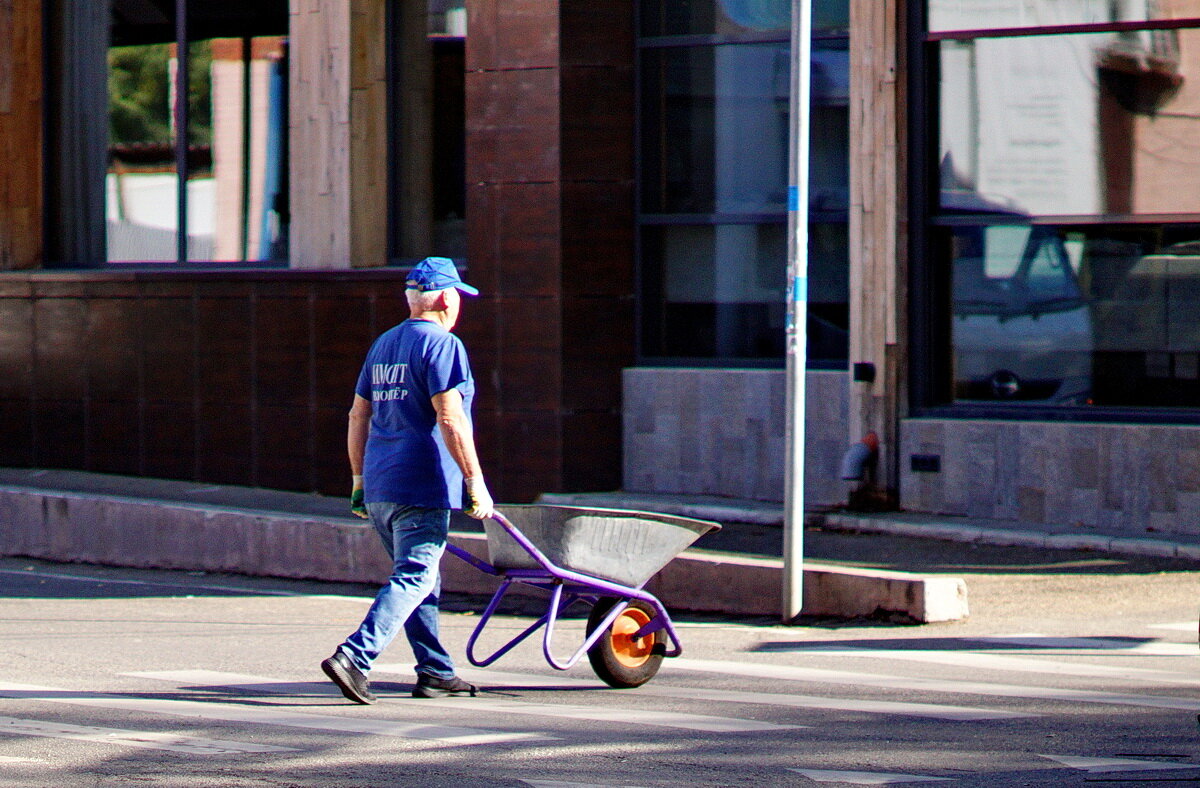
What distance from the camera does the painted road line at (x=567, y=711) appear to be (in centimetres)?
750

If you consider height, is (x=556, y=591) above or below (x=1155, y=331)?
below

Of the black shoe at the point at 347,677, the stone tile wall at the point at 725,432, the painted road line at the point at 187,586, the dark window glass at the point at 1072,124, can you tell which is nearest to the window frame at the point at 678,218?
the stone tile wall at the point at 725,432

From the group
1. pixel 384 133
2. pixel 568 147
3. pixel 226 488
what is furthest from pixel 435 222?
pixel 226 488

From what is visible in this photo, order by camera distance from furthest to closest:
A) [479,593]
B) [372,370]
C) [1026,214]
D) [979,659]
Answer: [1026,214]
[479,593]
[979,659]
[372,370]

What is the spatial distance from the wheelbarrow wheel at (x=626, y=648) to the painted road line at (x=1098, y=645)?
2440 millimetres

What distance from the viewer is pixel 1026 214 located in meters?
14.0

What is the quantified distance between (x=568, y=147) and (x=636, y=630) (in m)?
7.02

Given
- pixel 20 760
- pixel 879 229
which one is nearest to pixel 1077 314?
pixel 879 229

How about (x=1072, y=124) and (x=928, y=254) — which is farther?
(x=928, y=254)

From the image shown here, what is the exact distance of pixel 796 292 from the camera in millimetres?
11000

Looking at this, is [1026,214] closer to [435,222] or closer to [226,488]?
[435,222]

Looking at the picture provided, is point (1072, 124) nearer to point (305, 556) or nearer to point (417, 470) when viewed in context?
point (305, 556)

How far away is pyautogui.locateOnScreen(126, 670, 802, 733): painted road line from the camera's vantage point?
750 centimetres

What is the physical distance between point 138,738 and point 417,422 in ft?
5.93
